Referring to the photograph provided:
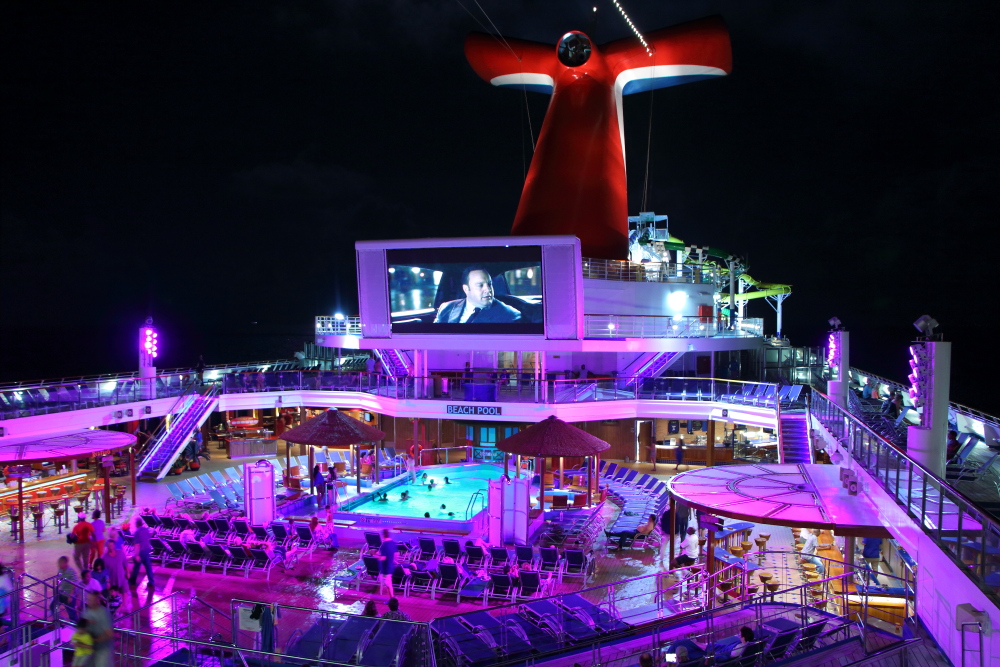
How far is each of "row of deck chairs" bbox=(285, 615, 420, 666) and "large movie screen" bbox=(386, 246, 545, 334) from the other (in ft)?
45.7

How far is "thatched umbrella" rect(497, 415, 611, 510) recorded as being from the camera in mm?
15414

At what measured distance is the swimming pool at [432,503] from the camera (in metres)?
15.5

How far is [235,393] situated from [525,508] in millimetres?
14417

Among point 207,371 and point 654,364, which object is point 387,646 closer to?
point 654,364

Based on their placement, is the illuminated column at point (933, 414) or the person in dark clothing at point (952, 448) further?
the person in dark clothing at point (952, 448)

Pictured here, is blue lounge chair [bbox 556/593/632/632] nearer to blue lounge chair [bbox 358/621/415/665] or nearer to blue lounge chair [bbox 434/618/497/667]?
blue lounge chair [bbox 434/618/497/667]

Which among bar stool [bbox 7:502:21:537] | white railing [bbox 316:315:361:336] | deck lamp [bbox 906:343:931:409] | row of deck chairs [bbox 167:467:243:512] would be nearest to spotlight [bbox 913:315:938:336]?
deck lamp [bbox 906:343:931:409]

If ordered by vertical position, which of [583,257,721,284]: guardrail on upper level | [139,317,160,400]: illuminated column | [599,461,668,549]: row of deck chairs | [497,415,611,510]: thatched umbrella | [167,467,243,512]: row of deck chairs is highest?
[583,257,721,284]: guardrail on upper level

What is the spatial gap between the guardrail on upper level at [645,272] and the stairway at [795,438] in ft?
28.0

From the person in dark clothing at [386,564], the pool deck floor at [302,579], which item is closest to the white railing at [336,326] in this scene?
the pool deck floor at [302,579]

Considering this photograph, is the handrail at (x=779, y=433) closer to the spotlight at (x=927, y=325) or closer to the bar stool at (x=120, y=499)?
the spotlight at (x=927, y=325)

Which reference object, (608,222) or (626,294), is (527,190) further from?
(626,294)

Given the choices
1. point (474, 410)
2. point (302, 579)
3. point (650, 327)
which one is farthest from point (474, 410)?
point (302, 579)

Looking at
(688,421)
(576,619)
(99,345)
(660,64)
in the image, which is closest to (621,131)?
(660,64)
